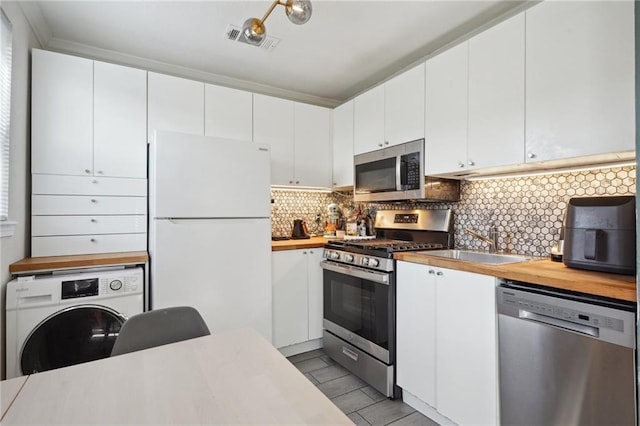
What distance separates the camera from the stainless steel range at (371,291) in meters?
2.15

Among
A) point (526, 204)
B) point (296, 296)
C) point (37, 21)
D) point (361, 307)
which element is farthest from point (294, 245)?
point (37, 21)

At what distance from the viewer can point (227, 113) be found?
9.19ft

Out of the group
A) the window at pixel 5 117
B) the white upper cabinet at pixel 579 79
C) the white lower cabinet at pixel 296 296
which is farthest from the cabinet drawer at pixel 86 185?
the white upper cabinet at pixel 579 79

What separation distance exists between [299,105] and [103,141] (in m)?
1.70

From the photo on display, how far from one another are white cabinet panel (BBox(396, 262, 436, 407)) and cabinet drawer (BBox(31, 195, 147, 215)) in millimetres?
2037

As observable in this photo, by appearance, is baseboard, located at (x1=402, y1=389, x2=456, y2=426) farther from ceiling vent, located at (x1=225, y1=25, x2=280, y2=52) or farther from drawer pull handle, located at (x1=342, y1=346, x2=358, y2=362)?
ceiling vent, located at (x1=225, y1=25, x2=280, y2=52)

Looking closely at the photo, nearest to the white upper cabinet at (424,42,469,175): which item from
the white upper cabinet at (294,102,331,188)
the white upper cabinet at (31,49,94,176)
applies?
the white upper cabinet at (294,102,331,188)

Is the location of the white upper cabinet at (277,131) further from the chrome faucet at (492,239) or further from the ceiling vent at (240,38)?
the chrome faucet at (492,239)

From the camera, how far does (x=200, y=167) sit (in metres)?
2.31

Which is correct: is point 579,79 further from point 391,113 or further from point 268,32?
point 268,32

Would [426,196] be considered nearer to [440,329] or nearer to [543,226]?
[543,226]

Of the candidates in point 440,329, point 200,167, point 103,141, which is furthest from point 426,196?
point 103,141

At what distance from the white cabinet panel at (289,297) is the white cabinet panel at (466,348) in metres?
1.26

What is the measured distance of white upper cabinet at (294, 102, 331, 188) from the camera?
3160 millimetres
